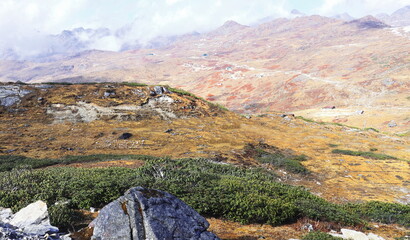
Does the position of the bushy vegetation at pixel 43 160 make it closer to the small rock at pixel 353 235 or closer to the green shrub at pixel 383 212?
the green shrub at pixel 383 212

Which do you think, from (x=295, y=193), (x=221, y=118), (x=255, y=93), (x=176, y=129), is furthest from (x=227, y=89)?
(x=295, y=193)

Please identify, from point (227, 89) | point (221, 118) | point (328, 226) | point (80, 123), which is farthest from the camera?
point (227, 89)

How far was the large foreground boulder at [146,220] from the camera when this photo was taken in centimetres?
462

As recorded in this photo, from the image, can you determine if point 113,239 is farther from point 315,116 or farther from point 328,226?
point 315,116

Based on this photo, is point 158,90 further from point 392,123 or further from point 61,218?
point 392,123

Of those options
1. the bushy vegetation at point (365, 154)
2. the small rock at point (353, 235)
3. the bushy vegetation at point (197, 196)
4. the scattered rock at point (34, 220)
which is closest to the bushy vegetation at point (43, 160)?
the bushy vegetation at point (197, 196)

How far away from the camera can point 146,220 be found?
4727mm

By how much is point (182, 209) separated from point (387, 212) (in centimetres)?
930

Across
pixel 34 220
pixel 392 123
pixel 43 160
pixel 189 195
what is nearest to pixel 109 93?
pixel 43 160

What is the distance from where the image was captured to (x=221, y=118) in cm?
3472

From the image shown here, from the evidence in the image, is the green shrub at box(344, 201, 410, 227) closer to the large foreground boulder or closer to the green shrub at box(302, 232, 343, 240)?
the green shrub at box(302, 232, 343, 240)

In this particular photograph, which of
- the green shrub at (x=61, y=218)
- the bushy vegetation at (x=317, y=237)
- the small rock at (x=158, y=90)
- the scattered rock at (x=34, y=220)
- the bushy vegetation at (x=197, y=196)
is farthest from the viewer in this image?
the small rock at (x=158, y=90)

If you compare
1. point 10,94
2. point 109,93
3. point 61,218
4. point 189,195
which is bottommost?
point 189,195

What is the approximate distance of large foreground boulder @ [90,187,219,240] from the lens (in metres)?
4.62
